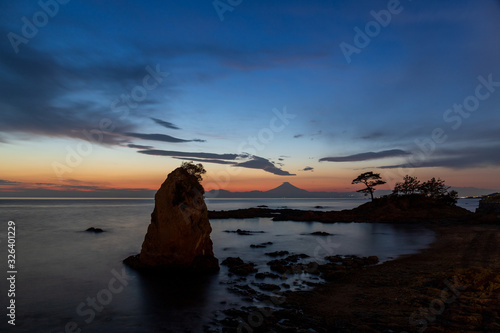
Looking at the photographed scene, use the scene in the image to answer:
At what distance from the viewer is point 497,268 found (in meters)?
14.0

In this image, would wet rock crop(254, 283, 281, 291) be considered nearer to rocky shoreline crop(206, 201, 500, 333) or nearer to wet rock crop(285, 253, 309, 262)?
rocky shoreline crop(206, 201, 500, 333)

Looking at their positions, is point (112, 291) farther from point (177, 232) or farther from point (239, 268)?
point (239, 268)

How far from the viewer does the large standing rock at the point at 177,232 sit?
654 inches

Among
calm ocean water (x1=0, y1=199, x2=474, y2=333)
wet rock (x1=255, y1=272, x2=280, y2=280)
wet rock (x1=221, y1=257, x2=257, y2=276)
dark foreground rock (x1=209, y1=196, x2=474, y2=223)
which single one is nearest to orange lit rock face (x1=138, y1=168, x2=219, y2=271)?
wet rock (x1=221, y1=257, x2=257, y2=276)

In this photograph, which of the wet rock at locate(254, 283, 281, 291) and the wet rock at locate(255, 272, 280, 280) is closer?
the wet rock at locate(254, 283, 281, 291)

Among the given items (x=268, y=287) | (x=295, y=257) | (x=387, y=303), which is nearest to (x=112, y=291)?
(x=268, y=287)

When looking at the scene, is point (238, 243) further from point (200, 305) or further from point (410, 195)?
point (410, 195)

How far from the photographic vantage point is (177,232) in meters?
16.5

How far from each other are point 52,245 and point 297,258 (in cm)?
2435

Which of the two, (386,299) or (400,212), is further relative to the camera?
(400,212)

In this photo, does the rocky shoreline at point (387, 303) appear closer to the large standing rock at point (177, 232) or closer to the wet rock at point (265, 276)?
the wet rock at point (265, 276)

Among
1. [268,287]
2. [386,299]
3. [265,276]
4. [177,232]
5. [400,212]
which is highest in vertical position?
[400,212]

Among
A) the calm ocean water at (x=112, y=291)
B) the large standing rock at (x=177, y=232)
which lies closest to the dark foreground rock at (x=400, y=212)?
the calm ocean water at (x=112, y=291)

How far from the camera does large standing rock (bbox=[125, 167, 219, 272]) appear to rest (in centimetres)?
1661
